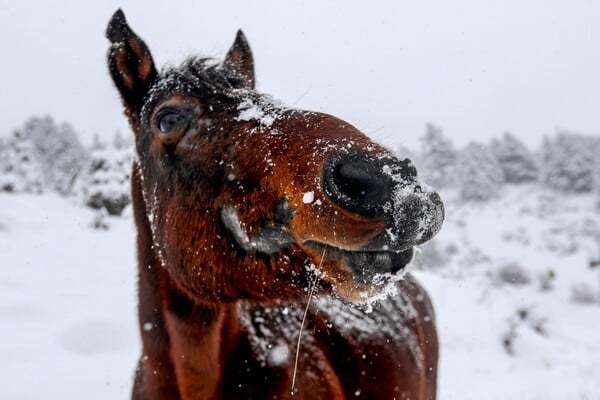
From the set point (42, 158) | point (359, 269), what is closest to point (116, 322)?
point (359, 269)

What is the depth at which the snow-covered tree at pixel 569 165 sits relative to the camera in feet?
134

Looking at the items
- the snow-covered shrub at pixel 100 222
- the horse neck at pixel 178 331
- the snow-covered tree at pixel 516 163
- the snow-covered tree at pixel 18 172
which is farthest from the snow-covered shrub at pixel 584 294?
the snow-covered tree at pixel 516 163

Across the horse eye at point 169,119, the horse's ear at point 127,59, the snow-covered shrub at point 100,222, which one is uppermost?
the horse's ear at point 127,59

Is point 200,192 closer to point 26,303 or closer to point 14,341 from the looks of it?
point 14,341

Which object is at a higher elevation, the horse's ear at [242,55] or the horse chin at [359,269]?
the horse's ear at [242,55]

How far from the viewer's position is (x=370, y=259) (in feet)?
4.86

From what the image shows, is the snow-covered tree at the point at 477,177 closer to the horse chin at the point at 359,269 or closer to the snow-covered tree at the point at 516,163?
the snow-covered tree at the point at 516,163

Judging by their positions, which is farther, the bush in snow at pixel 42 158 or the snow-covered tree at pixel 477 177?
the snow-covered tree at pixel 477 177

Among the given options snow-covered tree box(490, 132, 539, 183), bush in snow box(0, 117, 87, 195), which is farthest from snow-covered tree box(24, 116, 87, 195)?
snow-covered tree box(490, 132, 539, 183)

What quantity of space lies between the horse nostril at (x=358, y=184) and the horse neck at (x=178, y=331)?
1.14 m

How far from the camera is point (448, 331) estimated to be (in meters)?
8.80

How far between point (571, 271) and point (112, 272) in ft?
67.3

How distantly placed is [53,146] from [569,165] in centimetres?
4652

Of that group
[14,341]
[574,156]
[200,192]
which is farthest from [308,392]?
[574,156]
